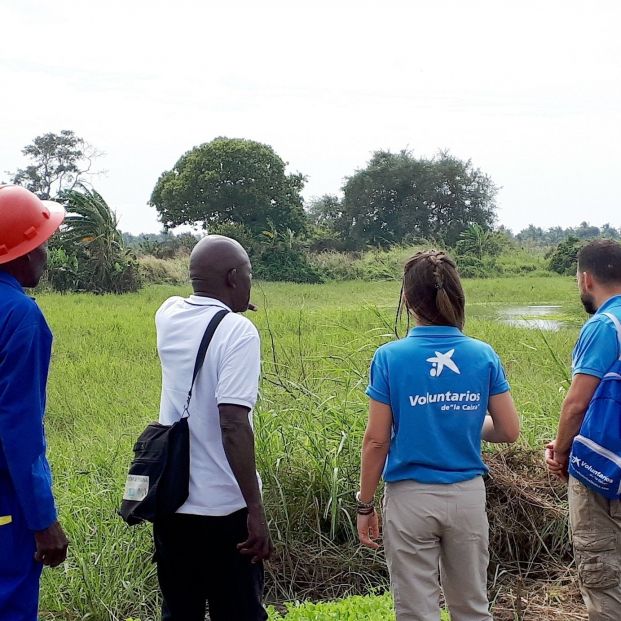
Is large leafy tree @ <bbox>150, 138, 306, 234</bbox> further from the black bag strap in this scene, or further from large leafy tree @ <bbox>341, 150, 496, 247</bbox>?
the black bag strap

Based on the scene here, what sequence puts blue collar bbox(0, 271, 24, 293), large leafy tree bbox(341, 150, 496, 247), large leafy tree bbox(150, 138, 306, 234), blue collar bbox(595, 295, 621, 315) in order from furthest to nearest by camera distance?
large leafy tree bbox(341, 150, 496, 247) → large leafy tree bbox(150, 138, 306, 234) → blue collar bbox(595, 295, 621, 315) → blue collar bbox(0, 271, 24, 293)

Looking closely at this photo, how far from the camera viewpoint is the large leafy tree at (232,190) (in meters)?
31.5

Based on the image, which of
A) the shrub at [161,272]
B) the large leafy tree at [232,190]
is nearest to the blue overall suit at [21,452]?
the shrub at [161,272]

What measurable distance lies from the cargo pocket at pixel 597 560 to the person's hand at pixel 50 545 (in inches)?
69.8

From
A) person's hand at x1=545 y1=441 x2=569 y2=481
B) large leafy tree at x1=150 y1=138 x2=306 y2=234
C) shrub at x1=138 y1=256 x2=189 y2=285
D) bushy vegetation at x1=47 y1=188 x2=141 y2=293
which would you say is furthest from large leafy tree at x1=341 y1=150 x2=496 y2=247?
person's hand at x1=545 y1=441 x2=569 y2=481

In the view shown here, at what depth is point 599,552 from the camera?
112 inches

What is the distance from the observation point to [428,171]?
37531mm

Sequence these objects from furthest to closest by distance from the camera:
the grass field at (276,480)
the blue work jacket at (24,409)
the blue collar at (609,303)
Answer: the grass field at (276,480) → the blue collar at (609,303) → the blue work jacket at (24,409)

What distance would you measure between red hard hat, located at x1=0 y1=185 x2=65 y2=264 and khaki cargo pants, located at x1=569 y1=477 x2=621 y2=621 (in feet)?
6.58

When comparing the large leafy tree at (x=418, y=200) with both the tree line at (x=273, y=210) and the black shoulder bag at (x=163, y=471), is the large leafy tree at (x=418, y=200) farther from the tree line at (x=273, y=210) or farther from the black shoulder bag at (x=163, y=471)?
the black shoulder bag at (x=163, y=471)

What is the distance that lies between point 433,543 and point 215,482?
2.35ft

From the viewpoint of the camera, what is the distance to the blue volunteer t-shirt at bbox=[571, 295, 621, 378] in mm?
2766

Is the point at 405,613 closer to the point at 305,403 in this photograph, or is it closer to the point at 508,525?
the point at 508,525

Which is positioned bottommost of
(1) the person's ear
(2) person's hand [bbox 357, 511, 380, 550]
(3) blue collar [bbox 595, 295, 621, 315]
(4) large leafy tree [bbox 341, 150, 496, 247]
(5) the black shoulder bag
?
(2) person's hand [bbox 357, 511, 380, 550]
